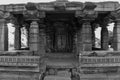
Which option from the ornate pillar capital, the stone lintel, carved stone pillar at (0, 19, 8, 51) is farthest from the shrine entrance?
carved stone pillar at (0, 19, 8, 51)

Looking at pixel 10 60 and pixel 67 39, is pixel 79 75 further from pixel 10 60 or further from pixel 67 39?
pixel 67 39

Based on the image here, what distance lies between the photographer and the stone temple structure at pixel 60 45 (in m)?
6.64

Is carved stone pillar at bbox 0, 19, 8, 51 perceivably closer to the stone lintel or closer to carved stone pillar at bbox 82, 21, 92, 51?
the stone lintel

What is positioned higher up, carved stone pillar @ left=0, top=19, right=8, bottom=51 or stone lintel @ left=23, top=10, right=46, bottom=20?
stone lintel @ left=23, top=10, right=46, bottom=20

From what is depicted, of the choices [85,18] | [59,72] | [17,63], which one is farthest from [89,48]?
[17,63]

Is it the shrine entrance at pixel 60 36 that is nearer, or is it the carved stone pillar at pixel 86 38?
the carved stone pillar at pixel 86 38

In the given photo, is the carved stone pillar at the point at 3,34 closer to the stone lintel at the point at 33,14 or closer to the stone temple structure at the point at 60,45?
the stone temple structure at the point at 60,45

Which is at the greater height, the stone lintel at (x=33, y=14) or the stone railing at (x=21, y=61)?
the stone lintel at (x=33, y=14)

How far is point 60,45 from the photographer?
500 inches

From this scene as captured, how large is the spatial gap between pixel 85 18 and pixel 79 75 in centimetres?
346

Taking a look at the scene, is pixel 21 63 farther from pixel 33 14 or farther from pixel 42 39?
pixel 42 39

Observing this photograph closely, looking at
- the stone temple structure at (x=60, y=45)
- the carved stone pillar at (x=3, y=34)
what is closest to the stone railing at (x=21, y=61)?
the stone temple structure at (x=60, y=45)

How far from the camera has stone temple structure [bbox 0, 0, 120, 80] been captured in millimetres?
6641

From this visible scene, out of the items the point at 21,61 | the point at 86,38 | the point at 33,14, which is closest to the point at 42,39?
the point at 33,14
